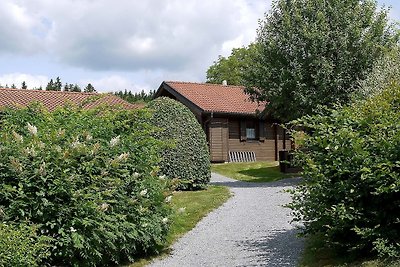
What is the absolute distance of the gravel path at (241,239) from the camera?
27.5 ft

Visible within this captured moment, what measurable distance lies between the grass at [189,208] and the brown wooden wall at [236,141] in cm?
1290

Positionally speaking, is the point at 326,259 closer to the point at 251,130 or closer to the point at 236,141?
the point at 236,141

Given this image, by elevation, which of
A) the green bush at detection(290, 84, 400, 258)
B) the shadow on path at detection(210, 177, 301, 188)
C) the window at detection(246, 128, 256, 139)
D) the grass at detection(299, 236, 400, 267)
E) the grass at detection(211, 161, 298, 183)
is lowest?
the grass at detection(299, 236, 400, 267)

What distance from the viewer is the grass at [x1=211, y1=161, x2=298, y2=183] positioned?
2206 centimetres

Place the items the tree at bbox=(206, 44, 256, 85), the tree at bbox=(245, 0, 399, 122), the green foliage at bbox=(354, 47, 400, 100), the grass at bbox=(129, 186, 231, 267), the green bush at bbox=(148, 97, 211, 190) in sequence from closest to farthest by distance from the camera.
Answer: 1. the grass at bbox=(129, 186, 231, 267)
2. the green foliage at bbox=(354, 47, 400, 100)
3. the green bush at bbox=(148, 97, 211, 190)
4. the tree at bbox=(245, 0, 399, 122)
5. the tree at bbox=(206, 44, 256, 85)

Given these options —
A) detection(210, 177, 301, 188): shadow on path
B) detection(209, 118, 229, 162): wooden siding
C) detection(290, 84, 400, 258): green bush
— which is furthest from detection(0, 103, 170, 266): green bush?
detection(209, 118, 229, 162): wooden siding

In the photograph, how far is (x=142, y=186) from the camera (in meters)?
8.52

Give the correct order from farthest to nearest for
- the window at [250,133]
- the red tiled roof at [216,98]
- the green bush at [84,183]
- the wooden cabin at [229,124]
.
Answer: the window at [250,133], the red tiled roof at [216,98], the wooden cabin at [229,124], the green bush at [84,183]

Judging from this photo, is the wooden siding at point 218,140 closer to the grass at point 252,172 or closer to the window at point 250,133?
the window at point 250,133

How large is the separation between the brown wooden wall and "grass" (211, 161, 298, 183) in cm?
299

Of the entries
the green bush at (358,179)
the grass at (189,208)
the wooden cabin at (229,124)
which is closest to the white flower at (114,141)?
the grass at (189,208)

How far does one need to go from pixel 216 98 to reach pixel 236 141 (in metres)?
2.92

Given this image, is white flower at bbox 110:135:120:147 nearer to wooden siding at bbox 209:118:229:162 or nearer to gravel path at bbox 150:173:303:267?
gravel path at bbox 150:173:303:267

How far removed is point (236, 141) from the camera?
1229 inches
